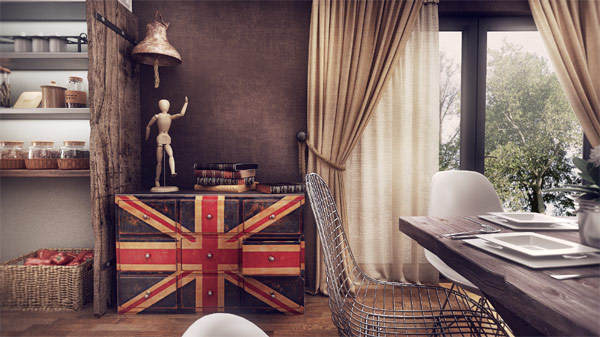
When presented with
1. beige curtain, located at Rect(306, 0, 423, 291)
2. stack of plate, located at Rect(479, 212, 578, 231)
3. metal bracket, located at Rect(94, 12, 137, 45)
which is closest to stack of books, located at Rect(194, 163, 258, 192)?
beige curtain, located at Rect(306, 0, 423, 291)

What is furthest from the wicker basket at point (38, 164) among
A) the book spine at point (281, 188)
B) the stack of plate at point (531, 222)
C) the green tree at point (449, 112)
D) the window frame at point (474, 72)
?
the window frame at point (474, 72)

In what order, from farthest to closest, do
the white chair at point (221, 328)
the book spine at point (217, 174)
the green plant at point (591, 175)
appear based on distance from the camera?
1. the book spine at point (217, 174)
2. the green plant at point (591, 175)
3. the white chair at point (221, 328)

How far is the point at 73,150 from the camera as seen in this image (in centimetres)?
229

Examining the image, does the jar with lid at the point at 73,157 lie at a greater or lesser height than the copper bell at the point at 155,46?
lesser

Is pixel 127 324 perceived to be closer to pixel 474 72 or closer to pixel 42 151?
pixel 42 151

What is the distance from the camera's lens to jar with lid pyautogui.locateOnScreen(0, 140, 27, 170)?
222 cm

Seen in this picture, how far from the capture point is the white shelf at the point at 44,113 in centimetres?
222

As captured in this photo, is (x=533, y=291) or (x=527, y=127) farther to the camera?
(x=527, y=127)

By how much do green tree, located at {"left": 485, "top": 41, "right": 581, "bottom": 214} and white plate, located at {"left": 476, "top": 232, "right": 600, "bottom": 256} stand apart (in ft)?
6.20

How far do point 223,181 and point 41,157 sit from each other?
4.25ft

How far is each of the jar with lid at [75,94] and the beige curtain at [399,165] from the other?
2.07 m

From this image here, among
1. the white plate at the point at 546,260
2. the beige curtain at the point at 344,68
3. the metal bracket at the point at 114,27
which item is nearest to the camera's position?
the white plate at the point at 546,260

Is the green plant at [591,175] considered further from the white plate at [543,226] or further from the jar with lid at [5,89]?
the jar with lid at [5,89]

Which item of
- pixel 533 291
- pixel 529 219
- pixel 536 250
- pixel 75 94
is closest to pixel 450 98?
pixel 529 219
